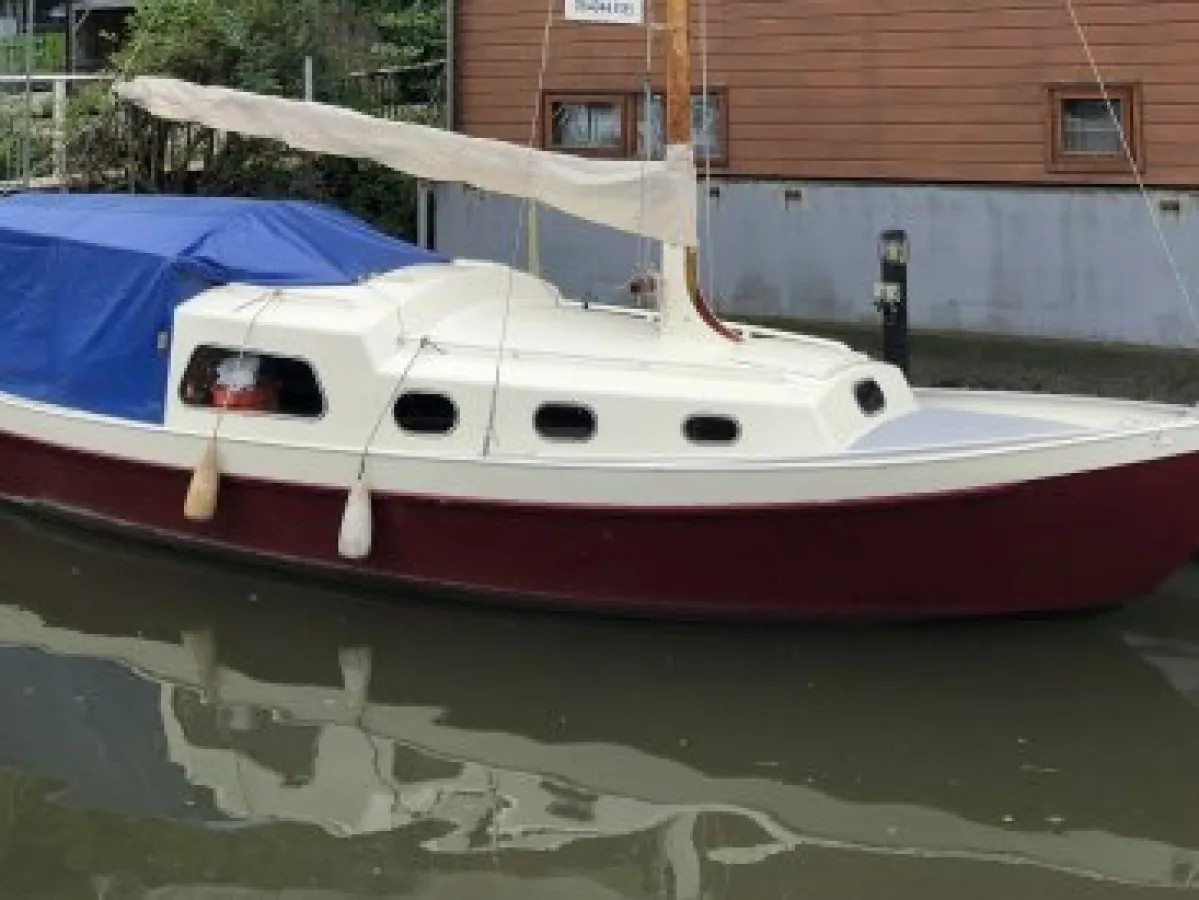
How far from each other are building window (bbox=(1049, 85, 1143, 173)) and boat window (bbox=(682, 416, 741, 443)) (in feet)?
19.1

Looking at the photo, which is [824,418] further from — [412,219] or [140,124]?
[140,124]

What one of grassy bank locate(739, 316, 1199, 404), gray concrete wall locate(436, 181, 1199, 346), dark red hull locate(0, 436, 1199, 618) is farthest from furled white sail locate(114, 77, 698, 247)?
gray concrete wall locate(436, 181, 1199, 346)

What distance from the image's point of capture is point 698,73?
14906mm

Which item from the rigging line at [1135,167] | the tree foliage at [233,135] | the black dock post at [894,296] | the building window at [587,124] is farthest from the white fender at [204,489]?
the tree foliage at [233,135]

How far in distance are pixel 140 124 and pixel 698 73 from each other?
6406 mm

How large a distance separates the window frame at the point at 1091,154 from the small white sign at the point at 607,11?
5.38m

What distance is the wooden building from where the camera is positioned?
12.9 metres

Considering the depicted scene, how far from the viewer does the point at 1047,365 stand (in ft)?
40.5

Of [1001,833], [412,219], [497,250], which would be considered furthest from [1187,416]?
[412,219]

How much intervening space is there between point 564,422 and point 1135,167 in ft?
20.4

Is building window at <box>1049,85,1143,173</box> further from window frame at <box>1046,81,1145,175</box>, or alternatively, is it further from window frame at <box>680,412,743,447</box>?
window frame at <box>680,412,743,447</box>

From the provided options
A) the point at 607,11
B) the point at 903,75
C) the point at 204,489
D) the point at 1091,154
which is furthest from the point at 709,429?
the point at 903,75

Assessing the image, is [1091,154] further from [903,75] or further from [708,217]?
[708,217]

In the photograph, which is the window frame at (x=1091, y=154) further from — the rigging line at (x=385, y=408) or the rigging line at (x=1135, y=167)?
the rigging line at (x=385, y=408)
